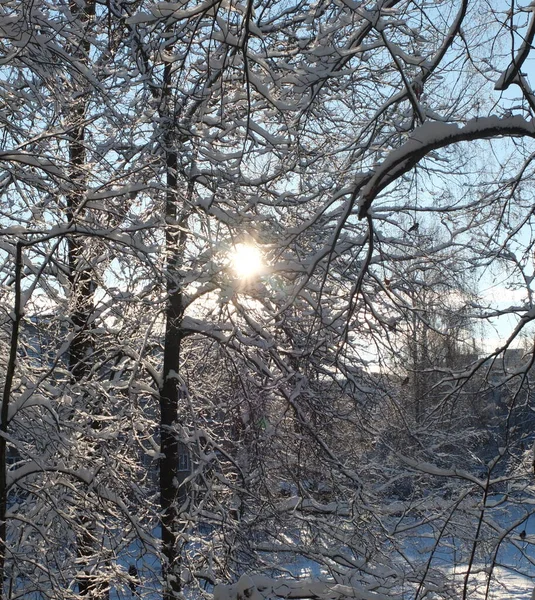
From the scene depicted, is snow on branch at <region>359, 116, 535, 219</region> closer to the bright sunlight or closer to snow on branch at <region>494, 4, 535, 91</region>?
snow on branch at <region>494, 4, 535, 91</region>

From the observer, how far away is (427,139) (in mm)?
2422

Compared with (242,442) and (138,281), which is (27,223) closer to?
(138,281)

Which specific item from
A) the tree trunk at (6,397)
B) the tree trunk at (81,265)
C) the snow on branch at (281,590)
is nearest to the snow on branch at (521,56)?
the tree trunk at (81,265)

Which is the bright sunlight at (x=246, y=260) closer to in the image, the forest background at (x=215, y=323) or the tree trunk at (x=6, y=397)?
the forest background at (x=215, y=323)

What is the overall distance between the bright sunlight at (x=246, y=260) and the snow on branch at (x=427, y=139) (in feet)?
8.87

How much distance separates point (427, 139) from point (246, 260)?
3088 mm

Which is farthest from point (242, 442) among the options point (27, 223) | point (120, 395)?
point (27, 223)

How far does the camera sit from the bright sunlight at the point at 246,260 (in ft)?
17.1

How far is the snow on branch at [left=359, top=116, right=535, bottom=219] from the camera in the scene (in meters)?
2.43

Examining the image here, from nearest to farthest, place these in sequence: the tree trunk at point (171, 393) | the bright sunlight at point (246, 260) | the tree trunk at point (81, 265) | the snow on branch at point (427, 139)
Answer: the snow on branch at point (427, 139), the tree trunk at point (81, 265), the bright sunlight at point (246, 260), the tree trunk at point (171, 393)

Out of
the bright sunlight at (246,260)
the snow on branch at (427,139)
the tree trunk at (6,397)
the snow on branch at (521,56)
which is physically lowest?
the tree trunk at (6,397)

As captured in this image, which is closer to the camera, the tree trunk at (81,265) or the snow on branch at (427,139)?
the snow on branch at (427,139)

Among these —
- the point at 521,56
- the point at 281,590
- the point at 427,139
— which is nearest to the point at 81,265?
the point at 281,590

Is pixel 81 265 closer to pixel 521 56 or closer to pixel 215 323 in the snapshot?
pixel 215 323
